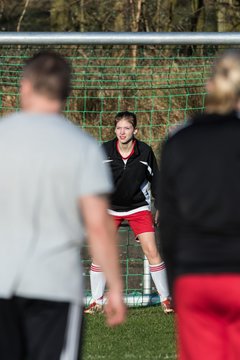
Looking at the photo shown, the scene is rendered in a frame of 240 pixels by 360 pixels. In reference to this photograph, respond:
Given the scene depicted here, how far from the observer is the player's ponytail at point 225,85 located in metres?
4.24

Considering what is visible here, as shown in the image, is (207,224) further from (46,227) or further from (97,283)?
(97,283)

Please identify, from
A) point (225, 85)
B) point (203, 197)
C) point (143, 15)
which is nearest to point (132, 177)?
point (225, 85)

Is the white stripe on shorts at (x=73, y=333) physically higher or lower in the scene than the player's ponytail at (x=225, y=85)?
lower

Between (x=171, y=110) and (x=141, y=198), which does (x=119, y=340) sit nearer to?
(x=141, y=198)

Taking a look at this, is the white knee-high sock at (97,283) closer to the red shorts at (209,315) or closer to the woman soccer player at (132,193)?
the woman soccer player at (132,193)

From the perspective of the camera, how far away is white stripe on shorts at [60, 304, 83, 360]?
4113 millimetres

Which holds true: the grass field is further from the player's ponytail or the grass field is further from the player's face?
the player's ponytail

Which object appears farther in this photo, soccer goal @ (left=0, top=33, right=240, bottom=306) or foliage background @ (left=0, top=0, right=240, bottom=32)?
foliage background @ (left=0, top=0, right=240, bottom=32)

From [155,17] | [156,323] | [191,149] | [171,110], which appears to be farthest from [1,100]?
[155,17]

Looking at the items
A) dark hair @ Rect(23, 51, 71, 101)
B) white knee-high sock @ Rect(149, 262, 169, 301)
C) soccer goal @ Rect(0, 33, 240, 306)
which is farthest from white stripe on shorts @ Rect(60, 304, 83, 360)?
soccer goal @ Rect(0, 33, 240, 306)

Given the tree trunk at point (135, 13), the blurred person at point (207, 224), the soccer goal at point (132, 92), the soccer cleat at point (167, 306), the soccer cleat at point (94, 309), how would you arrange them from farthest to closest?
the tree trunk at point (135, 13) → the soccer goal at point (132, 92) → the soccer cleat at point (167, 306) → the soccer cleat at point (94, 309) → the blurred person at point (207, 224)

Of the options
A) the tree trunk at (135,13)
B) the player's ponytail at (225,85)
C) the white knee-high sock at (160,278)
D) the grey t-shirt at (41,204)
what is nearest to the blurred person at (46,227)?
the grey t-shirt at (41,204)

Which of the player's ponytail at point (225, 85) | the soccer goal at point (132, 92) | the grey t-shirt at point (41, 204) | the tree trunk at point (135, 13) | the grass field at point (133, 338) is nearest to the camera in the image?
the grey t-shirt at point (41, 204)

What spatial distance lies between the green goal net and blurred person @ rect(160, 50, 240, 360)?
663cm
